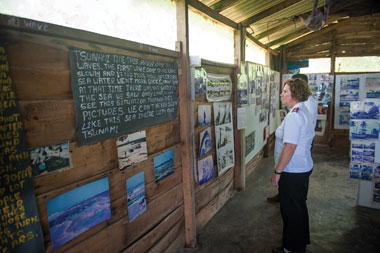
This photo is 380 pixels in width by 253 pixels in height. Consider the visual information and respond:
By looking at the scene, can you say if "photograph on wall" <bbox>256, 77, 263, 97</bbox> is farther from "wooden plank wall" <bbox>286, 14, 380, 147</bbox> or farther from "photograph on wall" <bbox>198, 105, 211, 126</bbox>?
"wooden plank wall" <bbox>286, 14, 380, 147</bbox>

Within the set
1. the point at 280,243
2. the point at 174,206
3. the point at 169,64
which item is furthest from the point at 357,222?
the point at 169,64

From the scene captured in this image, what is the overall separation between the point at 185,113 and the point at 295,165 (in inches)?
46.3

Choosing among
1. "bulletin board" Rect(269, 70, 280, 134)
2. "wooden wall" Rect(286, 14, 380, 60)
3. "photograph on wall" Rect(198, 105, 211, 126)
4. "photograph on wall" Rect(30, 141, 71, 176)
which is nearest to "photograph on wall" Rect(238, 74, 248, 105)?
"photograph on wall" Rect(198, 105, 211, 126)

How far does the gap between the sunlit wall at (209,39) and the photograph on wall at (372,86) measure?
16.2 ft

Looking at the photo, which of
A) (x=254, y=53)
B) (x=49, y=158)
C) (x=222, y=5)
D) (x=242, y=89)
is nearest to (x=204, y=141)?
(x=242, y=89)

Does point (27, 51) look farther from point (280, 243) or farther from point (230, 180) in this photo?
point (230, 180)

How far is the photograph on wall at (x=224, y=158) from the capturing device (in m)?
3.41

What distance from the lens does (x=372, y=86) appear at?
258 inches

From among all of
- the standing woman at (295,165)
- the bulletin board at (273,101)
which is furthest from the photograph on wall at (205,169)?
A: the bulletin board at (273,101)

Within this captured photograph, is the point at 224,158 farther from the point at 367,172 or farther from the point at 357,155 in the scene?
the point at 367,172

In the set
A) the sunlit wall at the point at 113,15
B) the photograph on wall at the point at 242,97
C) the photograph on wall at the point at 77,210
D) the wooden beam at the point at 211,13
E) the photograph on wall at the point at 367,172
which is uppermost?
the wooden beam at the point at 211,13

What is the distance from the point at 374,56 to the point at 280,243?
617 cm

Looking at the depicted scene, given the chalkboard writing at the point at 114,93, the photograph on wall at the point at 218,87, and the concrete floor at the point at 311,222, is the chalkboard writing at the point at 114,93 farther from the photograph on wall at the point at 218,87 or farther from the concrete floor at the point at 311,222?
the concrete floor at the point at 311,222

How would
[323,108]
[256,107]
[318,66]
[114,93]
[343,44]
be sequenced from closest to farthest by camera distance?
1. [114,93]
2. [256,107]
3. [343,44]
4. [323,108]
5. [318,66]
